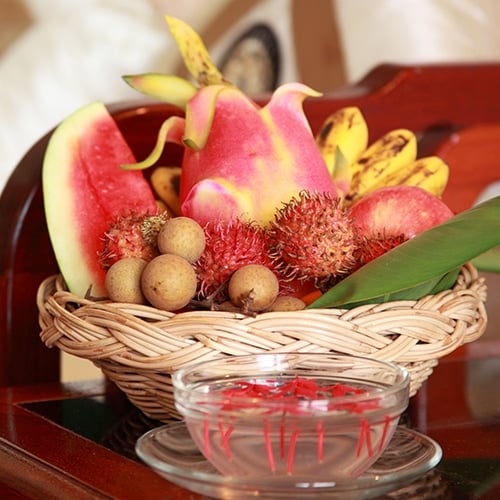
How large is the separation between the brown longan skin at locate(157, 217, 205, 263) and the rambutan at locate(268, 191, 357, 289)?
0.06 meters

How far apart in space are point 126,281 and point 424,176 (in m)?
0.33

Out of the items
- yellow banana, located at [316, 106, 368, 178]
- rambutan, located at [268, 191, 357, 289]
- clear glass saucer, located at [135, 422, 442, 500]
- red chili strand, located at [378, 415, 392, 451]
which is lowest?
clear glass saucer, located at [135, 422, 442, 500]

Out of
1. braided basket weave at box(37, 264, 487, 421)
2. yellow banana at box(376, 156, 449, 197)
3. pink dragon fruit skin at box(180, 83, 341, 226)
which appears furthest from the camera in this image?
yellow banana at box(376, 156, 449, 197)

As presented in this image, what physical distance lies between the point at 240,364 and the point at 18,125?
1.39 meters

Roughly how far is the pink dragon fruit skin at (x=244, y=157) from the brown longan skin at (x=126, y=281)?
0.09 m

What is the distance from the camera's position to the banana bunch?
0.92 meters

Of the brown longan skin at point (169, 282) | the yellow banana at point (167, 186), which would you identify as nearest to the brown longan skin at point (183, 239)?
the brown longan skin at point (169, 282)

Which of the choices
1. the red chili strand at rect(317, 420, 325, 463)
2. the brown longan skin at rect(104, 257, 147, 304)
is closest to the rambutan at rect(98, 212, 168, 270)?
the brown longan skin at rect(104, 257, 147, 304)

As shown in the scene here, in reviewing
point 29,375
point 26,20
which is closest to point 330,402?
point 29,375

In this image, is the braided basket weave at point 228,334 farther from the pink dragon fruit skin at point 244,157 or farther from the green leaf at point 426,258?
the pink dragon fruit skin at point 244,157

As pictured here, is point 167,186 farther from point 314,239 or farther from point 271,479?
point 271,479

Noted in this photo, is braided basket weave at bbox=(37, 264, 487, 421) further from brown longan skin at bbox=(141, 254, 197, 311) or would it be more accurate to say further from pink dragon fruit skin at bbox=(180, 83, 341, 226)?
pink dragon fruit skin at bbox=(180, 83, 341, 226)

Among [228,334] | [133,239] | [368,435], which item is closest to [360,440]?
[368,435]

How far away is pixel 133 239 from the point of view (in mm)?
749
